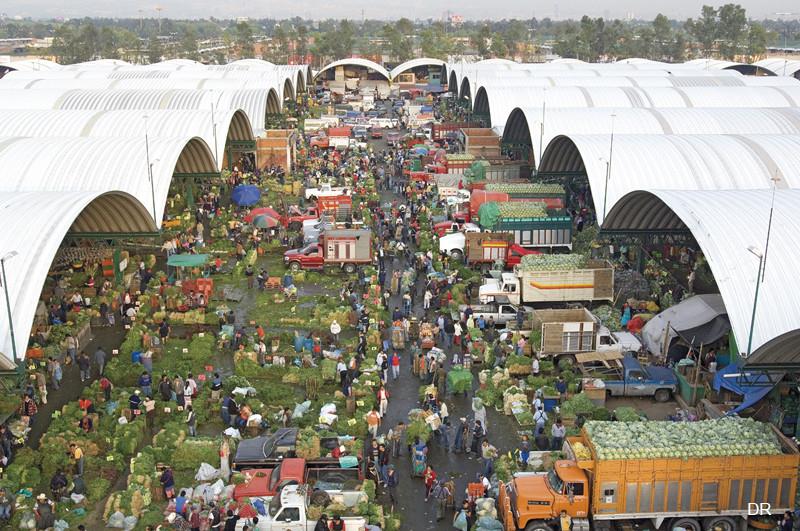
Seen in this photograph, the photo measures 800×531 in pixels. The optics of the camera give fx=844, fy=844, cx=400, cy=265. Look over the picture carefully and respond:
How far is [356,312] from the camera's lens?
23719 millimetres

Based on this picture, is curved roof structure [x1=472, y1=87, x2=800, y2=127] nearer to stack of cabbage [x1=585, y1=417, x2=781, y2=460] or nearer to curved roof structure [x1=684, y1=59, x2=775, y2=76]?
curved roof structure [x1=684, y1=59, x2=775, y2=76]

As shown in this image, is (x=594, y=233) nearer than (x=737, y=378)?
No

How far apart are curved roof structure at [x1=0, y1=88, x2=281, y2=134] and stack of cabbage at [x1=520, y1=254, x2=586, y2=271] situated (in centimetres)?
2722

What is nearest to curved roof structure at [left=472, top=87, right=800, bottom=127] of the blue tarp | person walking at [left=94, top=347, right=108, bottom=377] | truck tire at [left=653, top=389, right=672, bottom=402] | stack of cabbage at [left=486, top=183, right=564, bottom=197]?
stack of cabbage at [left=486, top=183, right=564, bottom=197]

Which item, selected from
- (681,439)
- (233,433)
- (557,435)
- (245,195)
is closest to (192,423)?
(233,433)

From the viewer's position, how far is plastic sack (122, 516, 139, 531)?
1405cm

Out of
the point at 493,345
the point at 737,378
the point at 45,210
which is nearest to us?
the point at 737,378

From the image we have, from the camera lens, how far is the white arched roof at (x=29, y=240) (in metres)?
16.4

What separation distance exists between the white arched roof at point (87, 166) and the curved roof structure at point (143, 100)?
18.5 metres

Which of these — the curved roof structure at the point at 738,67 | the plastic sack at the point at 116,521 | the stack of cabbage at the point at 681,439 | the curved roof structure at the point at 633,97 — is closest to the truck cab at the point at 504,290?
the stack of cabbage at the point at 681,439

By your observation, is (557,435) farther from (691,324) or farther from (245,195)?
(245,195)

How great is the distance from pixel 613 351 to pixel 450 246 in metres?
9.71

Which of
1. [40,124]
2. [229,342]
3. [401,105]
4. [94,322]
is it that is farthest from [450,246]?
[401,105]

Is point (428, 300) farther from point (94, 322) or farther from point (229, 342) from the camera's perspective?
point (94, 322)
